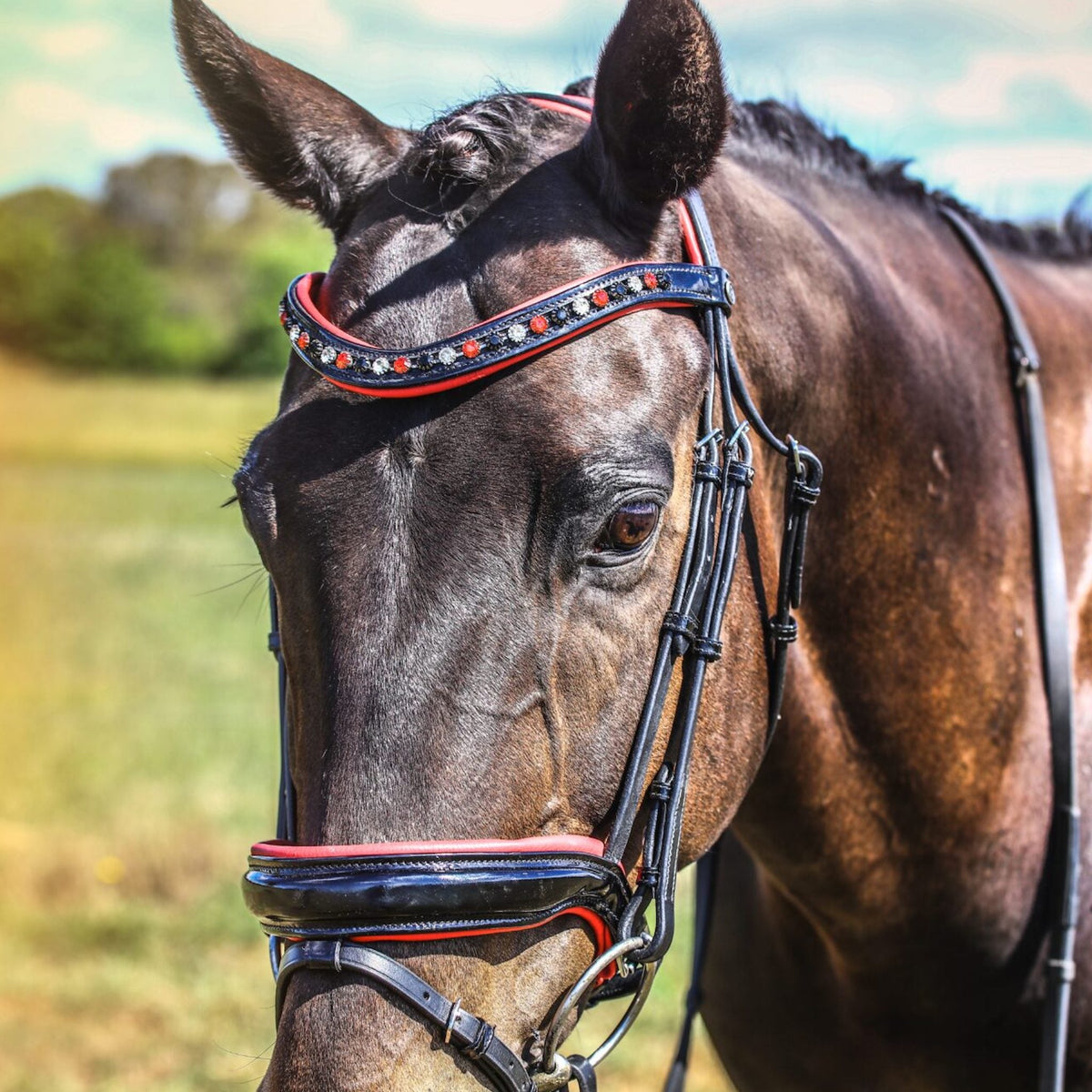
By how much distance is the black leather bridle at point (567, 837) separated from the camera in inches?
59.7

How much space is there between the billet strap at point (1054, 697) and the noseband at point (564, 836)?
79 cm

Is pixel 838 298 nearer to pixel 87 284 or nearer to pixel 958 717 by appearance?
pixel 958 717

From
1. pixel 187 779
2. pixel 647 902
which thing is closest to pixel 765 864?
pixel 647 902

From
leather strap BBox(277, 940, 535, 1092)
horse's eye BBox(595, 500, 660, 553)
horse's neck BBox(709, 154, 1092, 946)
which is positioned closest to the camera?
leather strap BBox(277, 940, 535, 1092)

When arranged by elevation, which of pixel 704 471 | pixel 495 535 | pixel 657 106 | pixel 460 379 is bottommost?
pixel 495 535

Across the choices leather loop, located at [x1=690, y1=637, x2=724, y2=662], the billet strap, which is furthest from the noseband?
the billet strap

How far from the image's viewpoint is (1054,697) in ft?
8.23

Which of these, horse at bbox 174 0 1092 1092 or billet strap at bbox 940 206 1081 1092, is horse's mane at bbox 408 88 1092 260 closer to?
horse at bbox 174 0 1092 1092

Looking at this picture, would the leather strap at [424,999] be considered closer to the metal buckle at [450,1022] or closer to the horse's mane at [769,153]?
the metal buckle at [450,1022]

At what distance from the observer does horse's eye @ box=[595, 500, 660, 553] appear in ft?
5.59

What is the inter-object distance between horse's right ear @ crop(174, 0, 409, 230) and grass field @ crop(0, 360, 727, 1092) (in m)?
0.49

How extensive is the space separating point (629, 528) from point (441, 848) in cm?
53

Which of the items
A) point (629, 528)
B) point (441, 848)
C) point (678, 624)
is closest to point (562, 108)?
point (629, 528)

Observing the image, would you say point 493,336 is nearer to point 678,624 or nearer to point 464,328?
point 464,328
